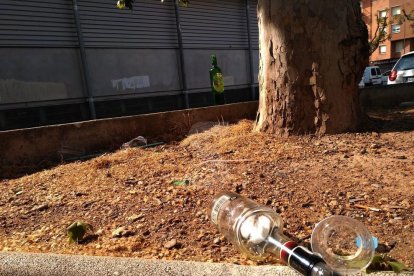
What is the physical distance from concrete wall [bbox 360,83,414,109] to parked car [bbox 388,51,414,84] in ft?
11.6

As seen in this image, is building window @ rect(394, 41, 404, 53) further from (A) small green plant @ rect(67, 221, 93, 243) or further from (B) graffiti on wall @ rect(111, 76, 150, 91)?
(A) small green plant @ rect(67, 221, 93, 243)

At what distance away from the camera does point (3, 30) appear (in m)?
10.1

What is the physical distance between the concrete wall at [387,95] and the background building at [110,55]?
28.7 feet

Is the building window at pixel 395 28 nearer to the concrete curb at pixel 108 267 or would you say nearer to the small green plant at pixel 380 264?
the small green plant at pixel 380 264

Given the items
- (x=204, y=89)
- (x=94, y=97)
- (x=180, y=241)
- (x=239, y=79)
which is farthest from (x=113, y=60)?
(x=180, y=241)

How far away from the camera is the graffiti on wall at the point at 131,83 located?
12.7 metres

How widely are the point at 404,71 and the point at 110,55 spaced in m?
9.91

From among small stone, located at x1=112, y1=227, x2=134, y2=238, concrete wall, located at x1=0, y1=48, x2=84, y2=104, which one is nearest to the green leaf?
small stone, located at x1=112, y1=227, x2=134, y2=238

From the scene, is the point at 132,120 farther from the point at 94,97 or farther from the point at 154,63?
the point at 154,63

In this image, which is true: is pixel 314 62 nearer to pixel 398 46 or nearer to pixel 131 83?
pixel 131 83

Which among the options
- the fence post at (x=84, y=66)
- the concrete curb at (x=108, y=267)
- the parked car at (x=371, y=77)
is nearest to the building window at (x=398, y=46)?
the parked car at (x=371, y=77)

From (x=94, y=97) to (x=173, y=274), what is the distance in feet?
37.0

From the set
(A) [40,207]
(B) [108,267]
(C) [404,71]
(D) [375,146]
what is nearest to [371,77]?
(C) [404,71]

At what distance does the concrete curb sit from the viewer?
5.32 ft
